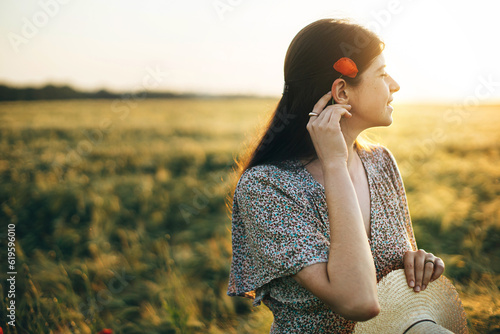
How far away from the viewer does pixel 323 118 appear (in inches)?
64.7

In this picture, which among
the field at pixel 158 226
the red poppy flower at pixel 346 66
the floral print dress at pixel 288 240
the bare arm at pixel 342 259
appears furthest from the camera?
the field at pixel 158 226

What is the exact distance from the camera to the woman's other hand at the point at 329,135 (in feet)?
5.21

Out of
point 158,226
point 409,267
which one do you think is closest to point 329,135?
point 409,267

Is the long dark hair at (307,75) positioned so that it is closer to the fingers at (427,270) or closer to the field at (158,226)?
the field at (158,226)

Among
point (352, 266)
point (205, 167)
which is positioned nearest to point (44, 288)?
point (352, 266)

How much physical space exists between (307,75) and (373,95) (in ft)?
1.04

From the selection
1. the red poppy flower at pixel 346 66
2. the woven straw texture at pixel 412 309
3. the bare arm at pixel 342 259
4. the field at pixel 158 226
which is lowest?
the field at pixel 158 226

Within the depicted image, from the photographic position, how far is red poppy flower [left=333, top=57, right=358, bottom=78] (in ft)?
5.59

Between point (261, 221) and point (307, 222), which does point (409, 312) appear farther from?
point (261, 221)

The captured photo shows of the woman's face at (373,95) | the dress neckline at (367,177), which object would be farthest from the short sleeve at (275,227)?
the woman's face at (373,95)

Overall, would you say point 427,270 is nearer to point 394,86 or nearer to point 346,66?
point 394,86

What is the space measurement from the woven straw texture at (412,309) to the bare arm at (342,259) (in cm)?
18

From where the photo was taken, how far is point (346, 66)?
1.71m

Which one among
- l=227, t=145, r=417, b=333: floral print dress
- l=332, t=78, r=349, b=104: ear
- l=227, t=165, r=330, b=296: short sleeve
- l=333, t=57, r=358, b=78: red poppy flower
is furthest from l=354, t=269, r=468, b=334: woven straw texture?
l=333, t=57, r=358, b=78: red poppy flower
